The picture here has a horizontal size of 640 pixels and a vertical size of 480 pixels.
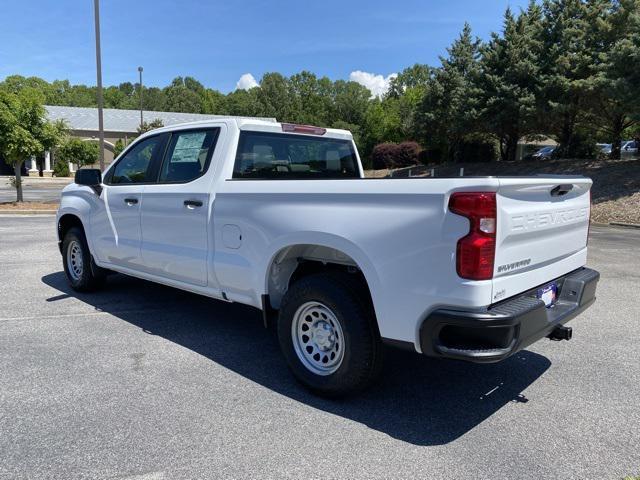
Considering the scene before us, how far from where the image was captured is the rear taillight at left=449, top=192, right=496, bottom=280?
2.73 meters

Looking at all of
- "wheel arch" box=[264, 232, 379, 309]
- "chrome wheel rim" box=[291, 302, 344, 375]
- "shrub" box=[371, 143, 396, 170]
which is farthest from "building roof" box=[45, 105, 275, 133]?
"chrome wheel rim" box=[291, 302, 344, 375]

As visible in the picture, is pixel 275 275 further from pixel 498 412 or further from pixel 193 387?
pixel 498 412

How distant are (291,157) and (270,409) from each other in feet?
7.75

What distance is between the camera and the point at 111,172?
5.59m

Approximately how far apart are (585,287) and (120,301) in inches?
195

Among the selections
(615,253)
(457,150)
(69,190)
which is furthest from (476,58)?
(69,190)

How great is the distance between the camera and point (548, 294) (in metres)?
3.43

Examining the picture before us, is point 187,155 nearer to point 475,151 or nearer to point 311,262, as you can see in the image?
point 311,262

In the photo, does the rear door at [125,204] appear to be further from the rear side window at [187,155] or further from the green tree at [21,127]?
the green tree at [21,127]

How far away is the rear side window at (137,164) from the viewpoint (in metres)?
5.07

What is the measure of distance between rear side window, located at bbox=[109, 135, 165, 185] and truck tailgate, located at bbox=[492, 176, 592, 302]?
3460 mm

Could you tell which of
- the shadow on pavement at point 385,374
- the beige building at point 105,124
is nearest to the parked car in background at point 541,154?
the shadow on pavement at point 385,374

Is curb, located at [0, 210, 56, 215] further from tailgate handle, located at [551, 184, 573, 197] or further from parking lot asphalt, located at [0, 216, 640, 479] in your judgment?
tailgate handle, located at [551, 184, 573, 197]

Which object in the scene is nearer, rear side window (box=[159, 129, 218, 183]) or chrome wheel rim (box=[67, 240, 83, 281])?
rear side window (box=[159, 129, 218, 183])
